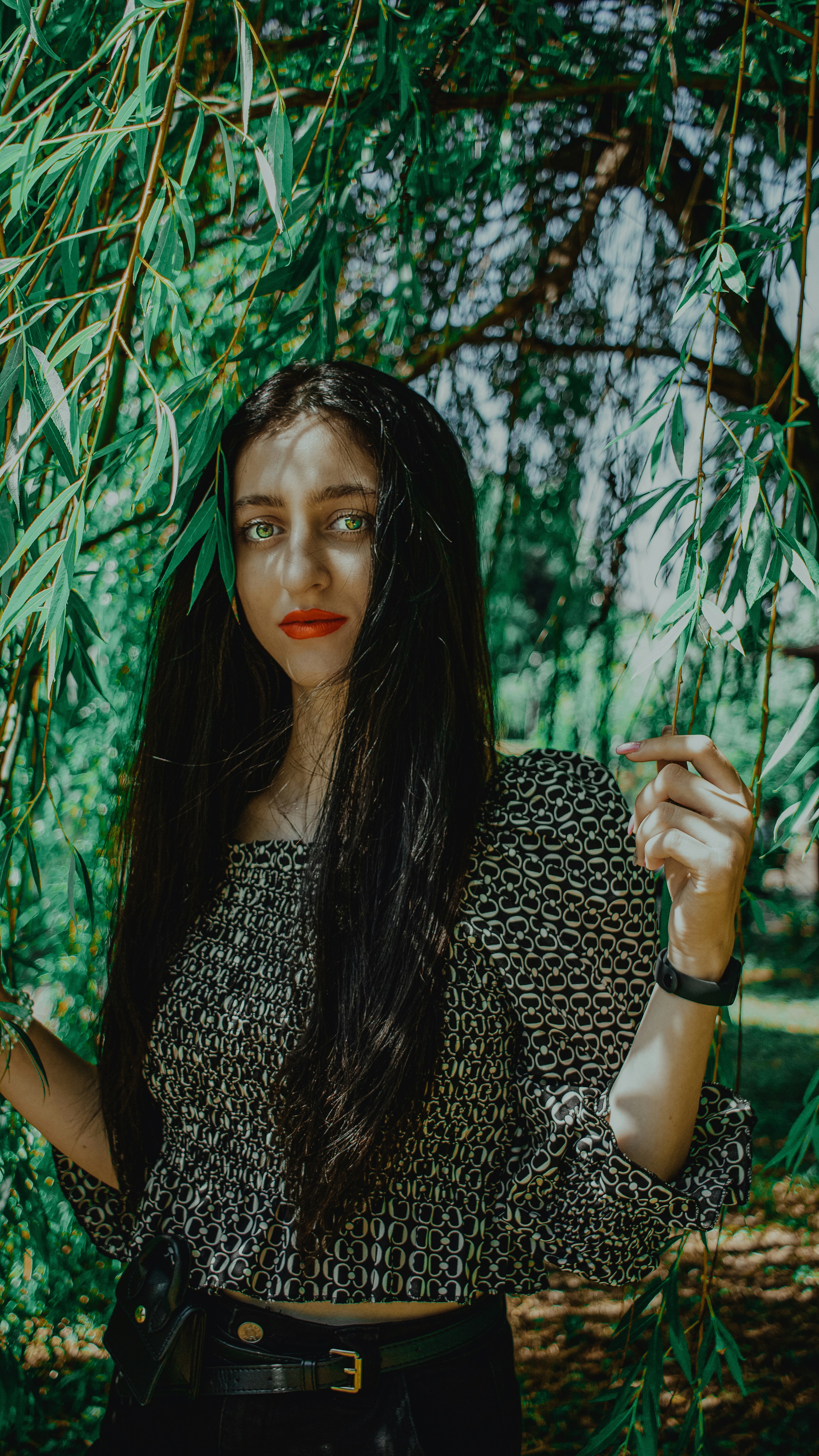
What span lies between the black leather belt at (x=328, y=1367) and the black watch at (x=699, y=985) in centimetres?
→ 42

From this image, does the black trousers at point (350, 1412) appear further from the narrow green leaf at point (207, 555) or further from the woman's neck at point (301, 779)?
the narrow green leaf at point (207, 555)

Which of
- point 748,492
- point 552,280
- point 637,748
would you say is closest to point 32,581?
point 637,748

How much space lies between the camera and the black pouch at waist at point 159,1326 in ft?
3.24

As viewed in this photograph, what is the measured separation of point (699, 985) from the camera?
86cm

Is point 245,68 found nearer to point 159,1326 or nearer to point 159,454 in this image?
point 159,454

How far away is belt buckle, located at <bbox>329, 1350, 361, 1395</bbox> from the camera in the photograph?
0.94 metres

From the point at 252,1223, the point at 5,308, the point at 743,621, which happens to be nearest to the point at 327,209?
the point at 5,308

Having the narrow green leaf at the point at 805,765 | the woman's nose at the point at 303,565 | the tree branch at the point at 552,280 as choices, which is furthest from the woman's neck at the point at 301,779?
the tree branch at the point at 552,280

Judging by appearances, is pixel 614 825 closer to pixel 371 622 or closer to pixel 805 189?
pixel 371 622

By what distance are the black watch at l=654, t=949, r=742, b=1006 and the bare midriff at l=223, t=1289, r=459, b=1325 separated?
0.40 metres

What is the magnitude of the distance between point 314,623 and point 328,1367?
2.32 ft

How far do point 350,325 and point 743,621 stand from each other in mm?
1086

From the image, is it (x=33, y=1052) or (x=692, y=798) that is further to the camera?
(x=33, y=1052)

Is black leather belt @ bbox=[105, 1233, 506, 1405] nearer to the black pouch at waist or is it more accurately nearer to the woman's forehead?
the black pouch at waist
